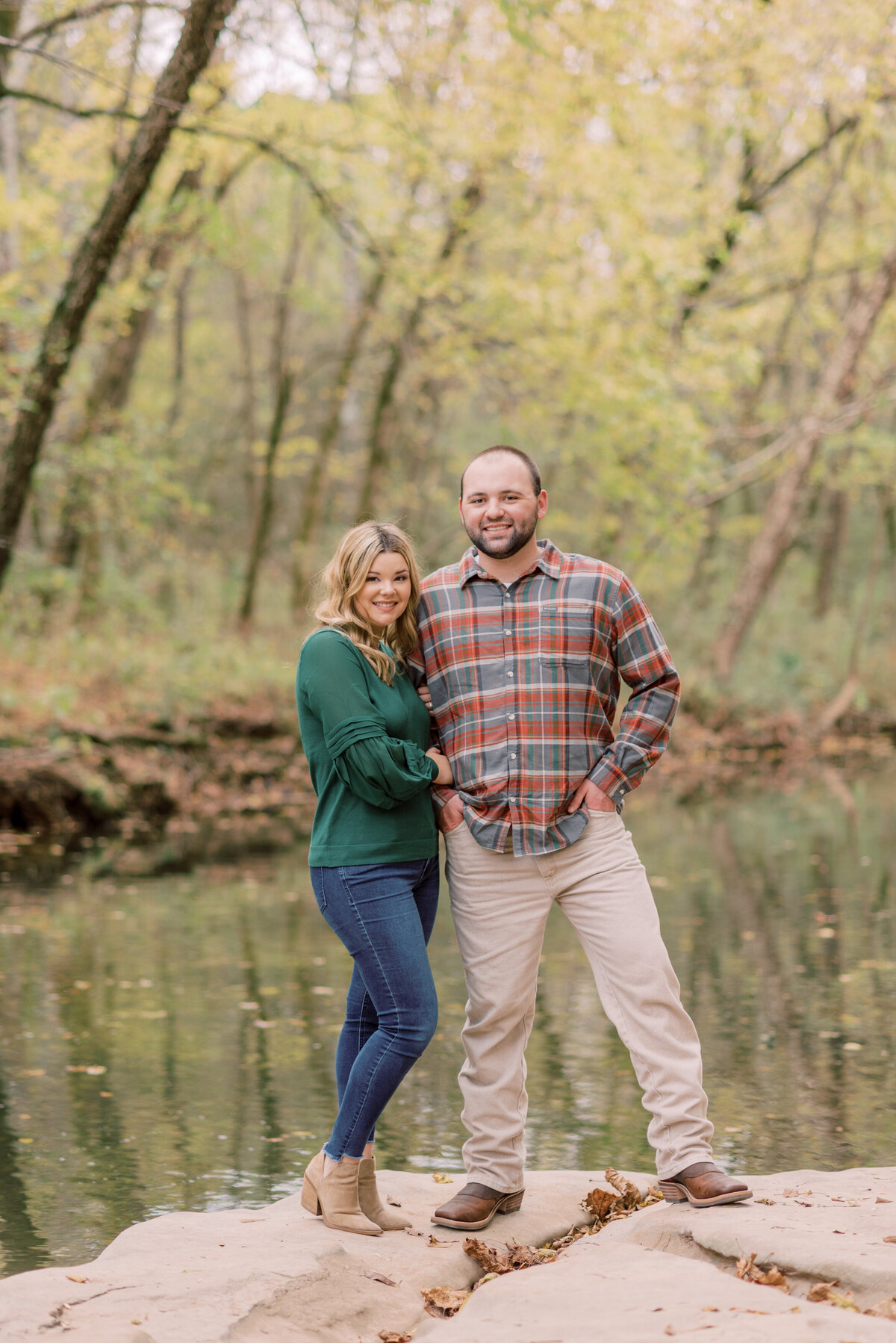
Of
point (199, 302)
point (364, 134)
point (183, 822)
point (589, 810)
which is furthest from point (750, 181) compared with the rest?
point (589, 810)

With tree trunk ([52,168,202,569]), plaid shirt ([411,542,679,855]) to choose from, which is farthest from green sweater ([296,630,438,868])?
tree trunk ([52,168,202,569])

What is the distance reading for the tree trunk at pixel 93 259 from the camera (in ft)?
36.7

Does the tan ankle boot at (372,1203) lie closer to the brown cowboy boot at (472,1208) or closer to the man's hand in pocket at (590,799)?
the brown cowboy boot at (472,1208)

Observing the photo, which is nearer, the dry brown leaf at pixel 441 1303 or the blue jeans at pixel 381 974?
the dry brown leaf at pixel 441 1303

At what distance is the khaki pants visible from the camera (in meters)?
4.13

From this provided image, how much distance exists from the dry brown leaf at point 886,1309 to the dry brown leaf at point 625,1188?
1.26m

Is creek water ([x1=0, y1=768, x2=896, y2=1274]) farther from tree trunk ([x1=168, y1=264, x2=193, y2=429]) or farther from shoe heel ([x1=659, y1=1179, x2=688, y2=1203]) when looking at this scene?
tree trunk ([x1=168, y1=264, x2=193, y2=429])

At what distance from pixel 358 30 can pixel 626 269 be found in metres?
8.06

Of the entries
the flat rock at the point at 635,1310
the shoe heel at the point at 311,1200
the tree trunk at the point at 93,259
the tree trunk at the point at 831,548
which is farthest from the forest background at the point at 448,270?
the flat rock at the point at 635,1310

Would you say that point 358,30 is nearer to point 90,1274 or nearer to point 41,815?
point 41,815

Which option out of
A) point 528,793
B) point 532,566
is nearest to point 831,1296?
point 528,793

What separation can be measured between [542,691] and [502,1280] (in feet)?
5.48

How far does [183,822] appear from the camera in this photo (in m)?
15.4

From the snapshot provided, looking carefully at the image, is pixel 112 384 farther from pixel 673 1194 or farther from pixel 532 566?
pixel 673 1194
